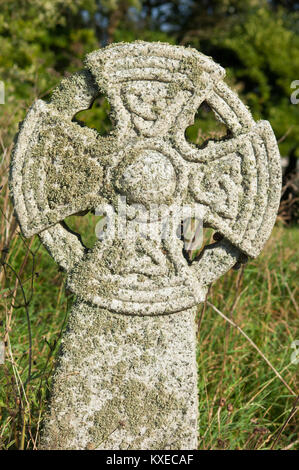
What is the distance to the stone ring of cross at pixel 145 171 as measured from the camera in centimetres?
176

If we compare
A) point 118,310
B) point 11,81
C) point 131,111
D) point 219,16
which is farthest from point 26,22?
point 219,16

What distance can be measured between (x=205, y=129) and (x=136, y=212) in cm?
407

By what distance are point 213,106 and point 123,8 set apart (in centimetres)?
895

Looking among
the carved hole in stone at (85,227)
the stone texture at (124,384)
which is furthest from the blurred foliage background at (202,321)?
the stone texture at (124,384)

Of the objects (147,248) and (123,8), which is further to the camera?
(123,8)

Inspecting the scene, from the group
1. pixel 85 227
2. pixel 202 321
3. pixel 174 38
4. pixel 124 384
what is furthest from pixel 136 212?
pixel 174 38

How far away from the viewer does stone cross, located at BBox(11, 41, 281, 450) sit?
177 cm

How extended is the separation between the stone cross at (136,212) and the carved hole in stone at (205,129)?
11 centimetres

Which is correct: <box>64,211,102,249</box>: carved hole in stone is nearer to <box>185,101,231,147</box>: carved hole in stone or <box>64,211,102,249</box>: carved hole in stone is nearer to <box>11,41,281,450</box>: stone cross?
Answer: <box>185,101,231,147</box>: carved hole in stone

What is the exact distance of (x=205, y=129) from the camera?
5645mm

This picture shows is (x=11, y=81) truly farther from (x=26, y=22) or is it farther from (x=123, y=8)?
(x=123, y=8)

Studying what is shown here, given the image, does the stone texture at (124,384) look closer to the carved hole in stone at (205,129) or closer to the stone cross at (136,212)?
the stone cross at (136,212)

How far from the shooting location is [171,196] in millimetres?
1790

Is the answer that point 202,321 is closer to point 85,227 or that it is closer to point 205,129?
point 85,227
